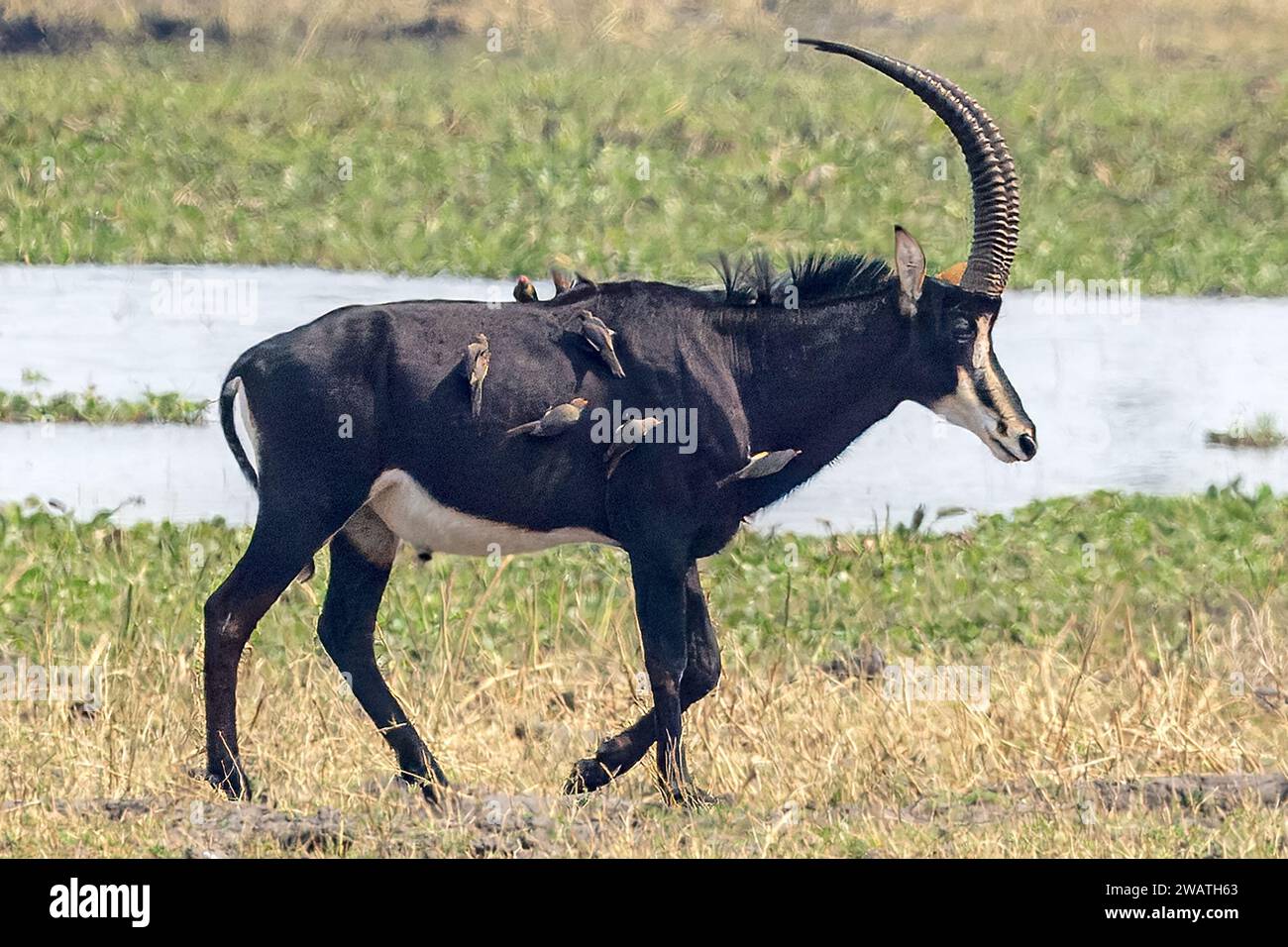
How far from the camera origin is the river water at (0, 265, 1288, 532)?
1270cm

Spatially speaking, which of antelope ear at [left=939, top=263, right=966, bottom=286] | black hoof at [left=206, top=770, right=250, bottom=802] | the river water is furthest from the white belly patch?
the river water

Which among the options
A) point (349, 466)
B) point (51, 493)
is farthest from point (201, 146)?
point (349, 466)

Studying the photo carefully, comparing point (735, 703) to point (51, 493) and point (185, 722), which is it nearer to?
point (185, 722)

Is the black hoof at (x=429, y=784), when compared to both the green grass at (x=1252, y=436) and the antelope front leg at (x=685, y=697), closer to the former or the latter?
the antelope front leg at (x=685, y=697)

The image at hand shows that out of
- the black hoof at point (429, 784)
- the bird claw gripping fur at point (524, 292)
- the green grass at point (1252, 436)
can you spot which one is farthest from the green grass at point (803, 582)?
Result: the green grass at point (1252, 436)

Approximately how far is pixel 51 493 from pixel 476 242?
496 cm

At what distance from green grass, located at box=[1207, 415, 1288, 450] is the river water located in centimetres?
10

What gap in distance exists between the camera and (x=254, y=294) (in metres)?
15.8

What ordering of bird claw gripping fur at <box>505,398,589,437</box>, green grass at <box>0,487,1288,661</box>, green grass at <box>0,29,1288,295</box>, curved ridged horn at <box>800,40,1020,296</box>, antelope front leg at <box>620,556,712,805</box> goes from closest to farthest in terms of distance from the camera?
1. bird claw gripping fur at <box>505,398,589,437</box>
2. antelope front leg at <box>620,556,712,805</box>
3. curved ridged horn at <box>800,40,1020,296</box>
4. green grass at <box>0,487,1288,661</box>
5. green grass at <box>0,29,1288,295</box>

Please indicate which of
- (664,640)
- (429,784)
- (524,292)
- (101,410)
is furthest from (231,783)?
(101,410)

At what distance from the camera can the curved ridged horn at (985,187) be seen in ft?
27.9

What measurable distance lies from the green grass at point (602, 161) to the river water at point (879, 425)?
448 mm

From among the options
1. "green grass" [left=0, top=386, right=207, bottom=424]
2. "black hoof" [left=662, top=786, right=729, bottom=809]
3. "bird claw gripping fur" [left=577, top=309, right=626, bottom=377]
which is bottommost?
"black hoof" [left=662, top=786, right=729, bottom=809]

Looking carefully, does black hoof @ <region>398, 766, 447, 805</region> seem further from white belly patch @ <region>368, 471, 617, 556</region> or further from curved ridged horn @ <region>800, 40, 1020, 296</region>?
curved ridged horn @ <region>800, 40, 1020, 296</region>
